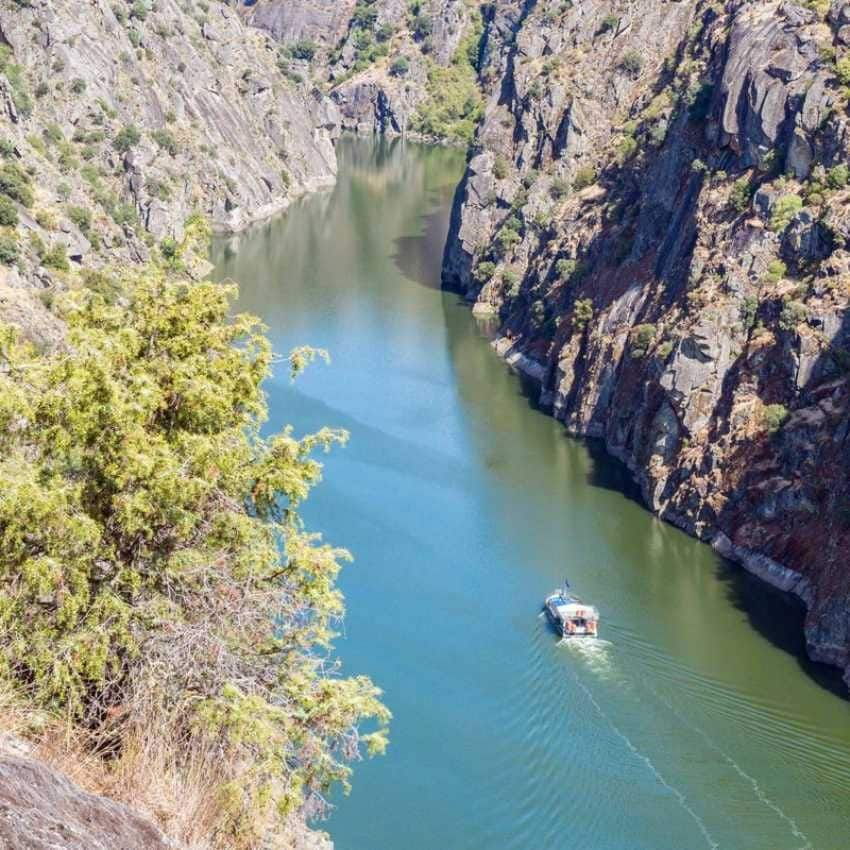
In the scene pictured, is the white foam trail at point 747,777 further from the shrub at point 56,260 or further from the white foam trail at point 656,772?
the shrub at point 56,260

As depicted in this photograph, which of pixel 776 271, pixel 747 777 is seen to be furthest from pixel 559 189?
pixel 747 777

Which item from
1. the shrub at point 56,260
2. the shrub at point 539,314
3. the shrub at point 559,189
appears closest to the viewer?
the shrub at point 56,260

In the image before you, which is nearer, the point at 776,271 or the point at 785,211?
the point at 776,271

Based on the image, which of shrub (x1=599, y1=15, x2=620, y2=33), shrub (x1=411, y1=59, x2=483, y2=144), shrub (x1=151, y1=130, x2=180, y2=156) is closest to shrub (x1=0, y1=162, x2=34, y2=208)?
shrub (x1=151, y1=130, x2=180, y2=156)

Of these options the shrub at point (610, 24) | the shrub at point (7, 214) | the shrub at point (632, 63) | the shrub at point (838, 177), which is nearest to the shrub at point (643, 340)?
the shrub at point (838, 177)

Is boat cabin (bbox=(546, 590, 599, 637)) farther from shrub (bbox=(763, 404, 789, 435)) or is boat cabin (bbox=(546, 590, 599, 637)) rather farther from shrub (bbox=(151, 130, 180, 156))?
shrub (bbox=(151, 130, 180, 156))

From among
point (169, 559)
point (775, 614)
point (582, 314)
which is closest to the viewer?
point (169, 559)

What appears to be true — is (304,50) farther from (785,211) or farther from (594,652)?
(594,652)
